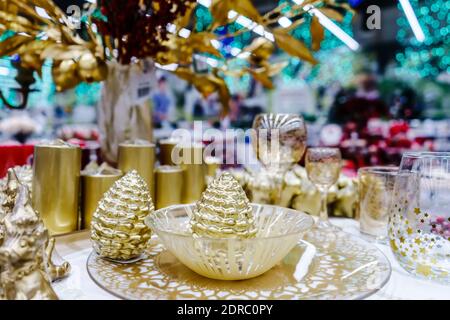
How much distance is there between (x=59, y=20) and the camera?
0.85 meters

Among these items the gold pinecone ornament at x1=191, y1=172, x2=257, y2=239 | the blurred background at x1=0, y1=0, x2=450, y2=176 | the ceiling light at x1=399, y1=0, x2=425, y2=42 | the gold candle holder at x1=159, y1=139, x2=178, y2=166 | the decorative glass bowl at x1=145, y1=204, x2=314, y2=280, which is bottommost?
the decorative glass bowl at x1=145, y1=204, x2=314, y2=280

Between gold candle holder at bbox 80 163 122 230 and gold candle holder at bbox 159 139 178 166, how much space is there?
207 mm

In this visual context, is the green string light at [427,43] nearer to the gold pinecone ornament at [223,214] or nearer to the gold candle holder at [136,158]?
the gold candle holder at [136,158]

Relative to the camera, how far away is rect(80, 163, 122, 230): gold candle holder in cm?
75

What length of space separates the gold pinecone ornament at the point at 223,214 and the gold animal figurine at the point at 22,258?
0.21m

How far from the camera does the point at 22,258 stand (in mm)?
402

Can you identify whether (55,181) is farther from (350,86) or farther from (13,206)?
(350,86)

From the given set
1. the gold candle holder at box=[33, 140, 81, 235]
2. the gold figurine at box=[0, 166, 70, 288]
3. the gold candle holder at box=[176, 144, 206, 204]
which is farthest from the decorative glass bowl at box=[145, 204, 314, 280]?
the gold candle holder at box=[176, 144, 206, 204]

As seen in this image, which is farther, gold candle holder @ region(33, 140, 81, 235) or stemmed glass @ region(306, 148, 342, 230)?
stemmed glass @ region(306, 148, 342, 230)

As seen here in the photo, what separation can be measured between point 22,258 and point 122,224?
0.18 metres

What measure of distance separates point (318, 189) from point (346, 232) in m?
0.14

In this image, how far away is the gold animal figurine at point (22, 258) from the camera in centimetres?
40

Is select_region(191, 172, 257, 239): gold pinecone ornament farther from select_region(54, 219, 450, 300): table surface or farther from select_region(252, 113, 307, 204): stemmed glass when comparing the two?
select_region(252, 113, 307, 204): stemmed glass
